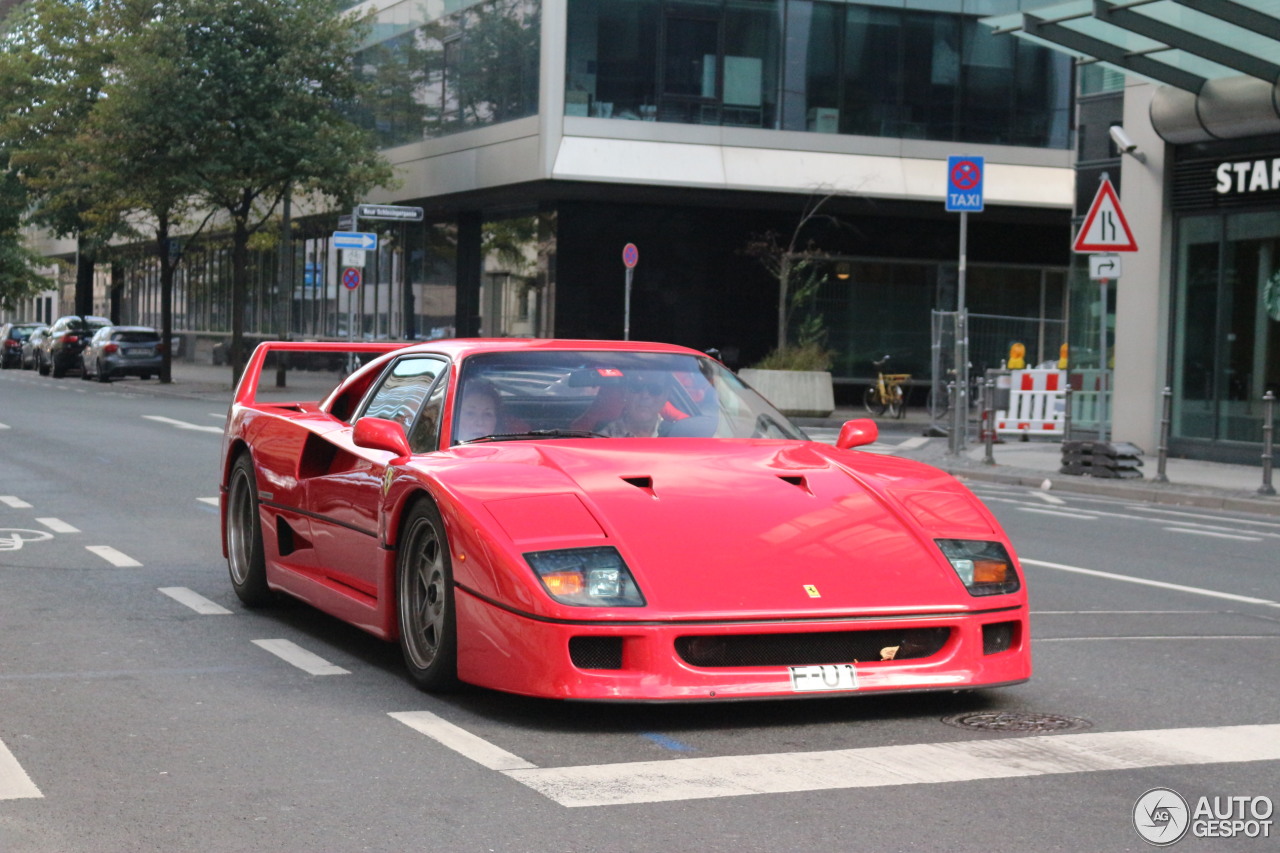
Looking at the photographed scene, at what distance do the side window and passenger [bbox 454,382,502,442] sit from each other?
287mm

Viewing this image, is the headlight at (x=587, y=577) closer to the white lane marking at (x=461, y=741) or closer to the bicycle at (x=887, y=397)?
the white lane marking at (x=461, y=741)

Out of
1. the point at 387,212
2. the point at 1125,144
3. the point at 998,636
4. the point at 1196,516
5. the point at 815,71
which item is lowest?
the point at 1196,516

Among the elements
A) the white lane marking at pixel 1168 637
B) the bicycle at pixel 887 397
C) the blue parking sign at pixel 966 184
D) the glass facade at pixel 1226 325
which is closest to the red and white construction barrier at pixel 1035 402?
the glass facade at pixel 1226 325

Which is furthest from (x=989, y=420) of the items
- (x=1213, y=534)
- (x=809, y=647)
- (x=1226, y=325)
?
(x=809, y=647)

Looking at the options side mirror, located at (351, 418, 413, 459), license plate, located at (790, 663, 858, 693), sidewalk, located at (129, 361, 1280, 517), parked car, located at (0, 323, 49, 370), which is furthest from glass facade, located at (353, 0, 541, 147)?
license plate, located at (790, 663, 858, 693)

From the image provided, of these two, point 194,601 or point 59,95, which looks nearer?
point 194,601

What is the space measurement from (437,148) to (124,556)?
106ft

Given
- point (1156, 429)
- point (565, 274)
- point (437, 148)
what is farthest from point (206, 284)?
point (1156, 429)

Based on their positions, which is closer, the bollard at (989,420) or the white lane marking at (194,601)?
the white lane marking at (194,601)

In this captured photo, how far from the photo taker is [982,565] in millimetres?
5930

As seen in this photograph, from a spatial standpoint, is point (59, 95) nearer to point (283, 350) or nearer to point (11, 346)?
point (11, 346)

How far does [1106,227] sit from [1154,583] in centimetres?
945

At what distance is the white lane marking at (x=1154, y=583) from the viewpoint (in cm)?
946

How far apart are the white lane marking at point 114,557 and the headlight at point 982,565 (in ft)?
17.8
